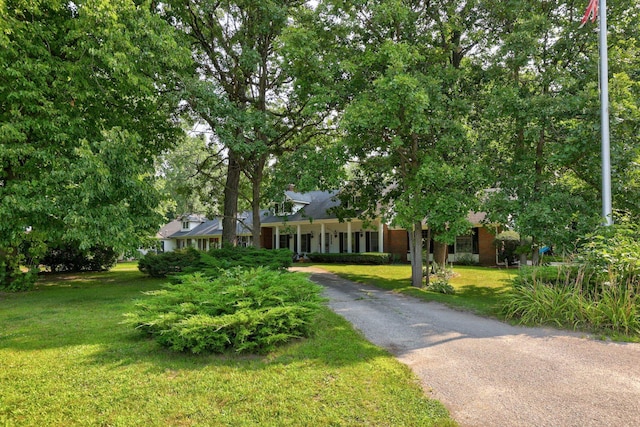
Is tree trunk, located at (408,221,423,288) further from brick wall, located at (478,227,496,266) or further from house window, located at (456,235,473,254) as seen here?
house window, located at (456,235,473,254)

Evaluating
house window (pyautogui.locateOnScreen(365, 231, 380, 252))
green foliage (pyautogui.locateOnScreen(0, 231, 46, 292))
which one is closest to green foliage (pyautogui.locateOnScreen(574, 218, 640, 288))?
green foliage (pyautogui.locateOnScreen(0, 231, 46, 292))

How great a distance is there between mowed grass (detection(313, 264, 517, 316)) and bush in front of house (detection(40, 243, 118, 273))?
44.6ft

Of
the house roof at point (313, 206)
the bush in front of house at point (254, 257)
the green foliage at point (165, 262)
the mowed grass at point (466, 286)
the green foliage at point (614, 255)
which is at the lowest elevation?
the mowed grass at point (466, 286)

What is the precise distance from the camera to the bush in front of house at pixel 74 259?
19297 mm

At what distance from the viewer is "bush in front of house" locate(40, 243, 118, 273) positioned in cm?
1930

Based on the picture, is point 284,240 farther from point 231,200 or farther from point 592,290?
point 592,290

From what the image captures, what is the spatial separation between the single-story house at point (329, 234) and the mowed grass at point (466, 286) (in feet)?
8.62

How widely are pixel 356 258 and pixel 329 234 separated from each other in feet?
19.0

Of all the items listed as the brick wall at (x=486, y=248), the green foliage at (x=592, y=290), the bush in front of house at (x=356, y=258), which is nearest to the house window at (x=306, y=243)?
the bush in front of house at (x=356, y=258)

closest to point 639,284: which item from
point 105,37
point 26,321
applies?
point 26,321

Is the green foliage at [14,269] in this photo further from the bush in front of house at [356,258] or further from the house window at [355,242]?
the house window at [355,242]

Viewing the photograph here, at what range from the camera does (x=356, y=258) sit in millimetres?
23234

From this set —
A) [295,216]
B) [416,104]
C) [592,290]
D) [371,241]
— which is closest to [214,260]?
[416,104]

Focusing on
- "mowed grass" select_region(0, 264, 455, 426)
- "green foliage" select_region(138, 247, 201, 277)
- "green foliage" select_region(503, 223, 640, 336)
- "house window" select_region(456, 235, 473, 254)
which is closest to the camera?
"mowed grass" select_region(0, 264, 455, 426)
